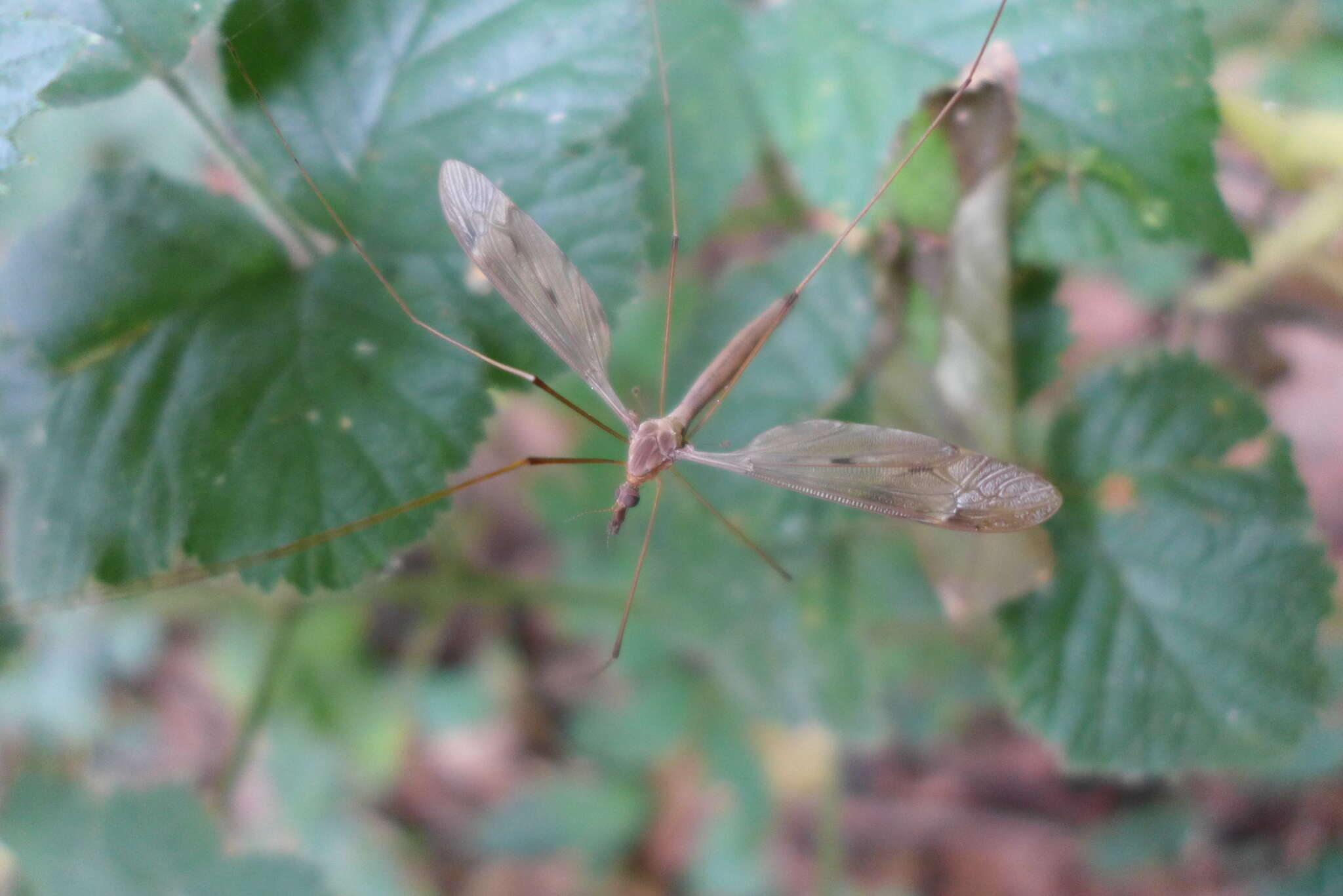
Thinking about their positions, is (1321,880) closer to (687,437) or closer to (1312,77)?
(687,437)

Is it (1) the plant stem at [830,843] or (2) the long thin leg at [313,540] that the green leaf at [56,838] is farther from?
(1) the plant stem at [830,843]

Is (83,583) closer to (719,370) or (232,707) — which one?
(719,370)

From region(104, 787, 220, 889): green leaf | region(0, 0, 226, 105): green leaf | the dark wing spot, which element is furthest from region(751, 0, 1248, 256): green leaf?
region(104, 787, 220, 889): green leaf

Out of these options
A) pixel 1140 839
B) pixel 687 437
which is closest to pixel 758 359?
pixel 687 437

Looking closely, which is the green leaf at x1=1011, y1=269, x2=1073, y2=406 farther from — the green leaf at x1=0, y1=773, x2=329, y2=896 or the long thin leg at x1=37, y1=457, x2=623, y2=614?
the green leaf at x1=0, y1=773, x2=329, y2=896

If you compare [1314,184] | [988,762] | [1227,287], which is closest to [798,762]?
[988,762]

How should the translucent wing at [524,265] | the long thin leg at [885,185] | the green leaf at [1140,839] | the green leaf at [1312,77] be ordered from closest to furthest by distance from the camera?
the translucent wing at [524,265], the long thin leg at [885,185], the green leaf at [1140,839], the green leaf at [1312,77]

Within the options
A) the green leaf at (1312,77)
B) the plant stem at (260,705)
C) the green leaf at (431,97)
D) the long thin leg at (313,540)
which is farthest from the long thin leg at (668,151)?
the green leaf at (1312,77)

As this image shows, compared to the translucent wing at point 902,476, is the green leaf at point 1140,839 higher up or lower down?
lower down
